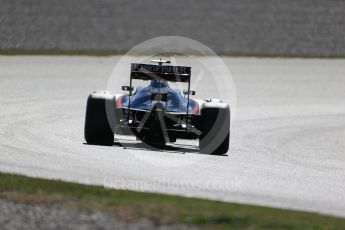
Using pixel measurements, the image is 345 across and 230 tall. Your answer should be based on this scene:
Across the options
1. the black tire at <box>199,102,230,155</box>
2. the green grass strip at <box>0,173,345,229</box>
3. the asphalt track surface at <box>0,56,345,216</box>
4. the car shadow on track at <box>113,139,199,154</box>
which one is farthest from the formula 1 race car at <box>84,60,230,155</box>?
the green grass strip at <box>0,173,345,229</box>

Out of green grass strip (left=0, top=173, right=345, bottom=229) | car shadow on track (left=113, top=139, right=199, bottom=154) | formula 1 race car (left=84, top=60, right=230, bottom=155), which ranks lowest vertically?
car shadow on track (left=113, top=139, right=199, bottom=154)

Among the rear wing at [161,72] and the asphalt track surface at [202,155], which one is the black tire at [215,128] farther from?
the rear wing at [161,72]

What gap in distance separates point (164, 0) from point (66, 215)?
3105 centimetres

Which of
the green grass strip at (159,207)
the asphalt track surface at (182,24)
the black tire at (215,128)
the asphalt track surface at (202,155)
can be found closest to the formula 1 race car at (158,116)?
the black tire at (215,128)

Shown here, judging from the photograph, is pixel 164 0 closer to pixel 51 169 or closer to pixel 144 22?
pixel 144 22

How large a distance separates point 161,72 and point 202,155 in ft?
5.59

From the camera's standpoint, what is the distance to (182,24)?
38.5 metres

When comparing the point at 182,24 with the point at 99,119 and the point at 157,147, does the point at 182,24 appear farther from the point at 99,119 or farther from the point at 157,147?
the point at 99,119

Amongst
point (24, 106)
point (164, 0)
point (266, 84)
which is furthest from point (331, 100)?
point (164, 0)

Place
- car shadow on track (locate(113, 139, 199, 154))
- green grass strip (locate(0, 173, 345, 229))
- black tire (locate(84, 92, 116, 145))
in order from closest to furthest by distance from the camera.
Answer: green grass strip (locate(0, 173, 345, 229)), black tire (locate(84, 92, 116, 145)), car shadow on track (locate(113, 139, 199, 154))

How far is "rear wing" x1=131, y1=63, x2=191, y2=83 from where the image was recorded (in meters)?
15.8

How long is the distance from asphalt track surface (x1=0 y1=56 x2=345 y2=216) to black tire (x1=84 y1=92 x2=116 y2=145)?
289 mm

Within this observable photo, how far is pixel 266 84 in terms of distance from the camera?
29766mm

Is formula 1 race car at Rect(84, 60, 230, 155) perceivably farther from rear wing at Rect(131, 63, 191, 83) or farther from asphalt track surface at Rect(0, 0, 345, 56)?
asphalt track surface at Rect(0, 0, 345, 56)
